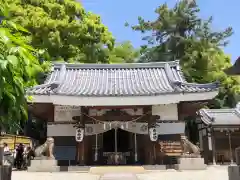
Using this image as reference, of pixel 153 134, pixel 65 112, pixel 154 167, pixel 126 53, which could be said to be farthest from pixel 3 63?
pixel 126 53

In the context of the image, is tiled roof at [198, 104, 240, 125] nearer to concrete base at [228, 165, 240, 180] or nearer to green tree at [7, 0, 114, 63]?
green tree at [7, 0, 114, 63]

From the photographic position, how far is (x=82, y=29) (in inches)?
968

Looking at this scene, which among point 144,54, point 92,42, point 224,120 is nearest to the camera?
point 224,120

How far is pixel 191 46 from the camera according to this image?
2864cm

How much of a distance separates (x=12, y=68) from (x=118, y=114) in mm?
12255

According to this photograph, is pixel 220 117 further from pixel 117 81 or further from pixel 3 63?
pixel 3 63

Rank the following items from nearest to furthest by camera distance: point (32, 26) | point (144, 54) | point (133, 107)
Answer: point (133, 107) < point (32, 26) < point (144, 54)

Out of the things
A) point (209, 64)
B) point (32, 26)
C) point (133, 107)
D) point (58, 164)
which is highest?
point (32, 26)

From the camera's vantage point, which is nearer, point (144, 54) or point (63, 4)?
point (63, 4)

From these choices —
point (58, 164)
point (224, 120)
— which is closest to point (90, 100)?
point (58, 164)

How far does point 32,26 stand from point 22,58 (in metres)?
21.3

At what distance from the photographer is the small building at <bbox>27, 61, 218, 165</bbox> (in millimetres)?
14484

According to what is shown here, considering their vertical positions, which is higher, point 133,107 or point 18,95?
point 133,107

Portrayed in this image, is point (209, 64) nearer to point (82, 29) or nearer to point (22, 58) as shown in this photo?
point (82, 29)
